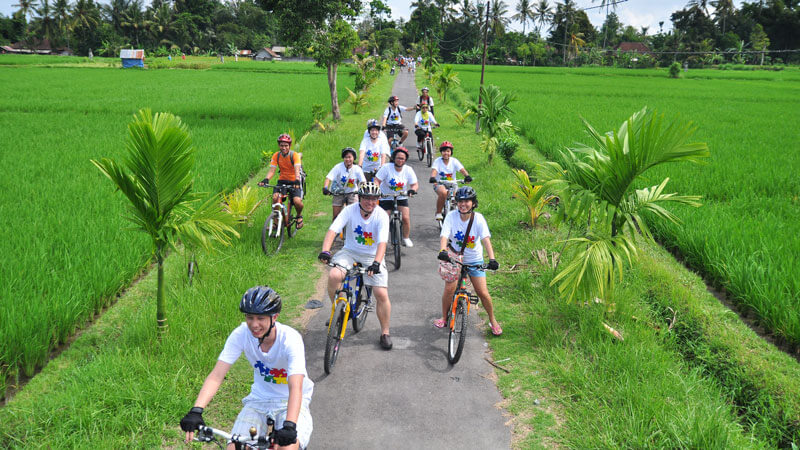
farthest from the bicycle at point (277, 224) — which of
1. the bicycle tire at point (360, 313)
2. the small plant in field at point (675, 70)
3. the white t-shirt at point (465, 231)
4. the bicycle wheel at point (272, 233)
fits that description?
the small plant in field at point (675, 70)

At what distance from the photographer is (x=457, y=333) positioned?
5.54 meters

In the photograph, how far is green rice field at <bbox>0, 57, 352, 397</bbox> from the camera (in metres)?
5.45

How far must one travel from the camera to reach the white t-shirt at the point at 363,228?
18.1ft

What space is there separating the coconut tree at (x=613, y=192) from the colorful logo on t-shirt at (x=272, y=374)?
342 centimetres

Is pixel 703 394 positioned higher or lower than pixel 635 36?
lower

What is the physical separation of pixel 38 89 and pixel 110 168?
117 feet

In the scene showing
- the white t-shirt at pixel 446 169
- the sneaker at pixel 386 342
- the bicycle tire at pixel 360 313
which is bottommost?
the sneaker at pixel 386 342

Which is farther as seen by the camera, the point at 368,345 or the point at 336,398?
the point at 368,345

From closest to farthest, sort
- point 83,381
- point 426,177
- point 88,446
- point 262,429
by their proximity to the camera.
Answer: point 262,429 < point 88,446 < point 83,381 < point 426,177

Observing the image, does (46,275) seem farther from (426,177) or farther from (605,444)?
→ (426,177)

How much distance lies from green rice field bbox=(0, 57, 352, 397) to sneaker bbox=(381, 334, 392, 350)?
3.18 metres

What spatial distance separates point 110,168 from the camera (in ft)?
16.9

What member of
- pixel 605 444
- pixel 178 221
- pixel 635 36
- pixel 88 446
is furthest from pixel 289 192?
pixel 635 36

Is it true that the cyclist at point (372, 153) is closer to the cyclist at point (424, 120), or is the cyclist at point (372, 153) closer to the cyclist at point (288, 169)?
the cyclist at point (288, 169)
